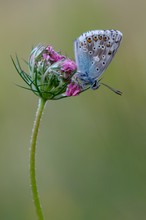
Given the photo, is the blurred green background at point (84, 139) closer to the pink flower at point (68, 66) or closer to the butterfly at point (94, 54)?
the butterfly at point (94, 54)

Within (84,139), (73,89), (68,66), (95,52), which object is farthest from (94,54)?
(84,139)

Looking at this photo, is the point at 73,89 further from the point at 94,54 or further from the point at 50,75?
the point at 94,54

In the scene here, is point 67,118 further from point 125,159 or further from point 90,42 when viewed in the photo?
point 90,42

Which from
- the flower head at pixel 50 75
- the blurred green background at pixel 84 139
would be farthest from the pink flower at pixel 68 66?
the blurred green background at pixel 84 139

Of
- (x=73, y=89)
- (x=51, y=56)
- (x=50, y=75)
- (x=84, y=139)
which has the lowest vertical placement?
(x=84, y=139)

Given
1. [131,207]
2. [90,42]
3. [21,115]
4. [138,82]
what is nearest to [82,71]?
[90,42]

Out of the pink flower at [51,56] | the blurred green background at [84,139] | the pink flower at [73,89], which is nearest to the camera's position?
the pink flower at [73,89]

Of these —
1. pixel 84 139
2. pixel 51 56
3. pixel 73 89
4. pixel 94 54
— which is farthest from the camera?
pixel 84 139
